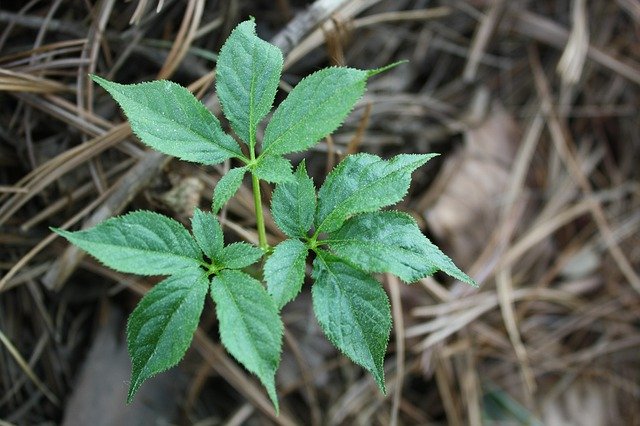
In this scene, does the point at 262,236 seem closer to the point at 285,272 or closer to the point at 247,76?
the point at 285,272

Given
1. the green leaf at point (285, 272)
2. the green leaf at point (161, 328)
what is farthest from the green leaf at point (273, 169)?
the green leaf at point (161, 328)

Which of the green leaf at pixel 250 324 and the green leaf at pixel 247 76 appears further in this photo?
the green leaf at pixel 247 76

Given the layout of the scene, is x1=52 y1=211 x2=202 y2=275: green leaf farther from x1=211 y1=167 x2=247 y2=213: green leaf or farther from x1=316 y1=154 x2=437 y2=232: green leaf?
x1=316 y1=154 x2=437 y2=232: green leaf

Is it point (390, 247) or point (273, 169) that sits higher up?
point (273, 169)

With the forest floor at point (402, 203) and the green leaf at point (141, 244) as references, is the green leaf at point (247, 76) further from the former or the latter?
the forest floor at point (402, 203)

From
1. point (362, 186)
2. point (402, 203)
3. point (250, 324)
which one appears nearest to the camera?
point (250, 324)

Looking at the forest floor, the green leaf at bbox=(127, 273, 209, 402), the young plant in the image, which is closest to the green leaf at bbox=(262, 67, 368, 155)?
the young plant

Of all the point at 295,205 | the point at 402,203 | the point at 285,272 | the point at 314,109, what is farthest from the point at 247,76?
the point at 402,203
